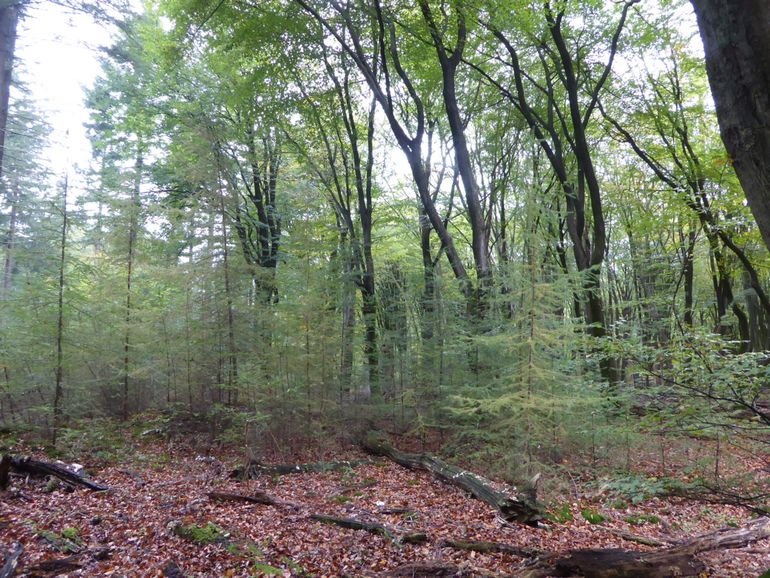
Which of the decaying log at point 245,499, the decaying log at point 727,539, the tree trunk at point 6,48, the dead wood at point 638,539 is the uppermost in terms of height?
the tree trunk at point 6,48

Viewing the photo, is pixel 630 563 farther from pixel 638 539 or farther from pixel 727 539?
pixel 727 539

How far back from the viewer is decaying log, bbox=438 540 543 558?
4863mm

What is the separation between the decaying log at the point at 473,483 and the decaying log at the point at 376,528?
4.50ft

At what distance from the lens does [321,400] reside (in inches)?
360

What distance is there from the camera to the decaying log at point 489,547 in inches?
191

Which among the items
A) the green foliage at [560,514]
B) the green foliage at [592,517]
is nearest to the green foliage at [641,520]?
the green foliage at [592,517]

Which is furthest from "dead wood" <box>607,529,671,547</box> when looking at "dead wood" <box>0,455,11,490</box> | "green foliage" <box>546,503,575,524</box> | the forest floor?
"dead wood" <box>0,455,11,490</box>

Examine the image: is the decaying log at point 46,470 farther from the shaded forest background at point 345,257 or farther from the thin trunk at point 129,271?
the thin trunk at point 129,271

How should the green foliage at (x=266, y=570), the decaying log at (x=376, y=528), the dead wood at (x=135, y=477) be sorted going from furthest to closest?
the dead wood at (x=135, y=477), the decaying log at (x=376, y=528), the green foliage at (x=266, y=570)

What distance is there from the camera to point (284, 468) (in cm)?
817

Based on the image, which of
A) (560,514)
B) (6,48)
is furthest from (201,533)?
(6,48)

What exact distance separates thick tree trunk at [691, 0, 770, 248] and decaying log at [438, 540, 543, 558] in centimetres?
398

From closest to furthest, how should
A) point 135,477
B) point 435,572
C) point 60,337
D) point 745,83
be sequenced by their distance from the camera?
point 745,83 < point 435,572 < point 135,477 < point 60,337

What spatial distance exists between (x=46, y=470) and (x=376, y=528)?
5.17 meters
